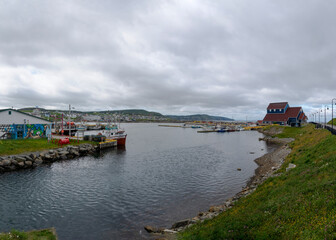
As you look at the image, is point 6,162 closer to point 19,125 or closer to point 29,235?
point 19,125

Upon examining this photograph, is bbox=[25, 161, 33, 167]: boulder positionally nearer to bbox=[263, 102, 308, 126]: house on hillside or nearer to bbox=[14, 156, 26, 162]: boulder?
bbox=[14, 156, 26, 162]: boulder

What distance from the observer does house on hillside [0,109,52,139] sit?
2059 inches

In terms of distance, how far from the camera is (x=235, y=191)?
26.3 meters

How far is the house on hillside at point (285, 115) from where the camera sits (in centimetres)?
12709

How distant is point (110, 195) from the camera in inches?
998

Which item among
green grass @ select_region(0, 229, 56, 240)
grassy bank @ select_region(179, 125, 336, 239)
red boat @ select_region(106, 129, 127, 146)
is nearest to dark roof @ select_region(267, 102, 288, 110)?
red boat @ select_region(106, 129, 127, 146)

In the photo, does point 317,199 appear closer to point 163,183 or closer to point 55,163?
point 163,183

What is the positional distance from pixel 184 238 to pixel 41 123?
6049 cm

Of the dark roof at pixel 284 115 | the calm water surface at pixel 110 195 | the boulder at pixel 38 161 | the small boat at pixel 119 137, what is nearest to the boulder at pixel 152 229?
the calm water surface at pixel 110 195

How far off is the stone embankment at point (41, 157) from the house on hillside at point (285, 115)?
119 metres

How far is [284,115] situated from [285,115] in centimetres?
78

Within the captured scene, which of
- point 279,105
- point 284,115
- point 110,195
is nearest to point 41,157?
point 110,195

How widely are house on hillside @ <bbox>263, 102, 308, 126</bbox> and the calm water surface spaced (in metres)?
106

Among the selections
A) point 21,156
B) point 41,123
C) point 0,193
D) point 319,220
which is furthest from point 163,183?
point 41,123
